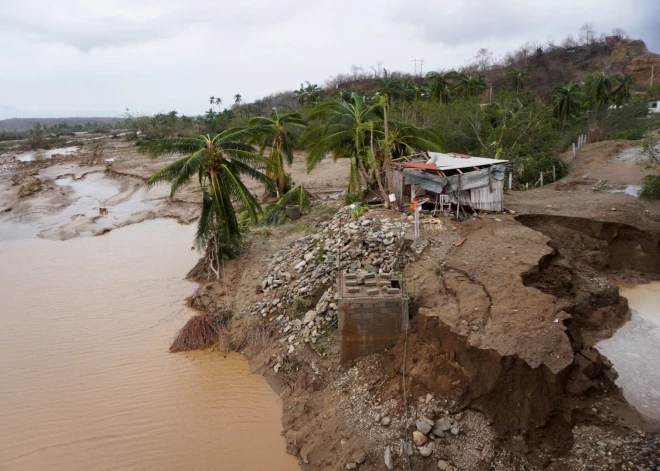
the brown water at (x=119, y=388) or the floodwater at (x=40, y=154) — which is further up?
the floodwater at (x=40, y=154)

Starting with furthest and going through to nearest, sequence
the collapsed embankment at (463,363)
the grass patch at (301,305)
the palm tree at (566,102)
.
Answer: the palm tree at (566,102) < the grass patch at (301,305) < the collapsed embankment at (463,363)

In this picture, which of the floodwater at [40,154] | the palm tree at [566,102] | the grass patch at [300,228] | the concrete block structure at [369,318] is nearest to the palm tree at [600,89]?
the palm tree at [566,102]

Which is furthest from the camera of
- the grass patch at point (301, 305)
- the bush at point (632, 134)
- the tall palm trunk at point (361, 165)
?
the bush at point (632, 134)

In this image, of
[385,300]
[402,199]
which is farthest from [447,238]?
[385,300]

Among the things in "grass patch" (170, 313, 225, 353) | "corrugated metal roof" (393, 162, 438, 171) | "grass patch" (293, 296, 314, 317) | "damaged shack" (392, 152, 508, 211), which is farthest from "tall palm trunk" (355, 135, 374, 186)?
"grass patch" (170, 313, 225, 353)

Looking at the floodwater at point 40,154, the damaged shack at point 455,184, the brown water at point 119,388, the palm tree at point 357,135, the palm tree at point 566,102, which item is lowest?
the brown water at point 119,388

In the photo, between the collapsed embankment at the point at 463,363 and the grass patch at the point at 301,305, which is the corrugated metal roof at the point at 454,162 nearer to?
the collapsed embankment at the point at 463,363
